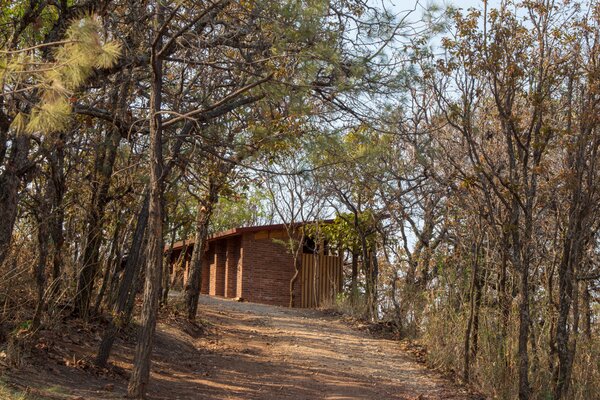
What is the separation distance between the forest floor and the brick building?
9.86m

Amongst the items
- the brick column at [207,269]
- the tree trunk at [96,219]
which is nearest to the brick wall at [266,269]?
the brick column at [207,269]

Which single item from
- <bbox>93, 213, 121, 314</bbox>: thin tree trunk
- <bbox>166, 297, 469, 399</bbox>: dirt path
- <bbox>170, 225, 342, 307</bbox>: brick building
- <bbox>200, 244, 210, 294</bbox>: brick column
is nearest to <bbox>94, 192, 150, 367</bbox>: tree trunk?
<bbox>166, 297, 469, 399</bbox>: dirt path

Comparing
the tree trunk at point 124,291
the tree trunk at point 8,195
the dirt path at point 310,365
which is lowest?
the dirt path at point 310,365

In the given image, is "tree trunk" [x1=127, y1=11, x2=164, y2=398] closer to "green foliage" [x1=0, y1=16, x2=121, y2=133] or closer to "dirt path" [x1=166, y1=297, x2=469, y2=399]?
"dirt path" [x1=166, y1=297, x2=469, y2=399]

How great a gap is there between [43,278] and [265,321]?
8.88 metres

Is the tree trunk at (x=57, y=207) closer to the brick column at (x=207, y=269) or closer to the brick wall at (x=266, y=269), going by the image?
the brick wall at (x=266, y=269)

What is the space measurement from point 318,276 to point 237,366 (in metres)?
15.4

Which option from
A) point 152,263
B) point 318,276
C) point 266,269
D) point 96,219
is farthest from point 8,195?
point 318,276

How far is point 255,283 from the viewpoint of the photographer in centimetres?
2661

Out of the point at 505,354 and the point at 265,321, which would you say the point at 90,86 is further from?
the point at 265,321

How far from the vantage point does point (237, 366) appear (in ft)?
38.2

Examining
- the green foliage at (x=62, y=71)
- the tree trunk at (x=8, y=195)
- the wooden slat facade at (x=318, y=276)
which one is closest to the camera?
the green foliage at (x=62, y=71)

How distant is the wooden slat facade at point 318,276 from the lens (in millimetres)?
26797

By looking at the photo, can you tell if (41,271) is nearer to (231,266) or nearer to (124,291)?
(124,291)
